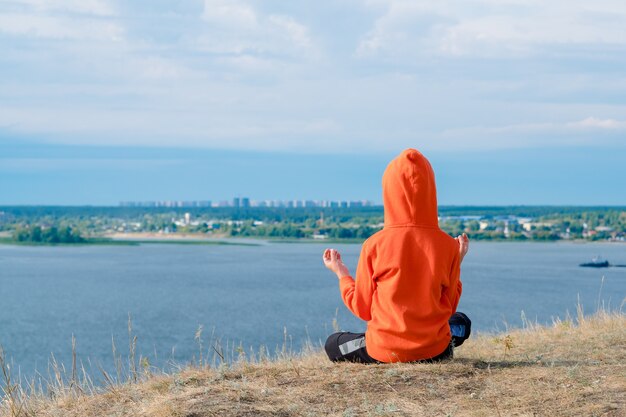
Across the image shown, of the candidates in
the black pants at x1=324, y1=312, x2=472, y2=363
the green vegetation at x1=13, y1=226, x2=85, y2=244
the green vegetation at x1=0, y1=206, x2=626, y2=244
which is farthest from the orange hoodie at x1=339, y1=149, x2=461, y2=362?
the green vegetation at x1=13, y1=226, x2=85, y2=244

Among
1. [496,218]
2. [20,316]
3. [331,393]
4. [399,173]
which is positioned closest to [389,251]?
[399,173]

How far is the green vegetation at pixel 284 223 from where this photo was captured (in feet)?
410

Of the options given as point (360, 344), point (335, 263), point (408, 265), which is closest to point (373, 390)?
point (360, 344)

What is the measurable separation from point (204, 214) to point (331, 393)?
169753 millimetres

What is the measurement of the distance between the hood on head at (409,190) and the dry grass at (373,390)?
3.49 feet

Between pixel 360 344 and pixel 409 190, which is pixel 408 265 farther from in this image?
pixel 360 344

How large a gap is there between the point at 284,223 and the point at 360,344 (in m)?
144

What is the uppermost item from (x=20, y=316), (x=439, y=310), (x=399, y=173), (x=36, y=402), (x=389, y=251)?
(x=399, y=173)

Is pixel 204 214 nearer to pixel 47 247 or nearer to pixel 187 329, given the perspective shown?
pixel 47 247

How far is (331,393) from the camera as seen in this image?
5324mm

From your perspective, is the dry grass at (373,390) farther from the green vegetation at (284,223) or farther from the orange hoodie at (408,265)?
the green vegetation at (284,223)

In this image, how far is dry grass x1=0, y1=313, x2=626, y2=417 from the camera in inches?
194

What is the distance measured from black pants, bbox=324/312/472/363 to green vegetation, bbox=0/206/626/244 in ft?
325

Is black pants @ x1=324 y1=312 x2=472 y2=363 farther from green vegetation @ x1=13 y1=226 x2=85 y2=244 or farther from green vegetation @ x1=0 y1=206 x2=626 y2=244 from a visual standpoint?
green vegetation @ x1=13 y1=226 x2=85 y2=244
